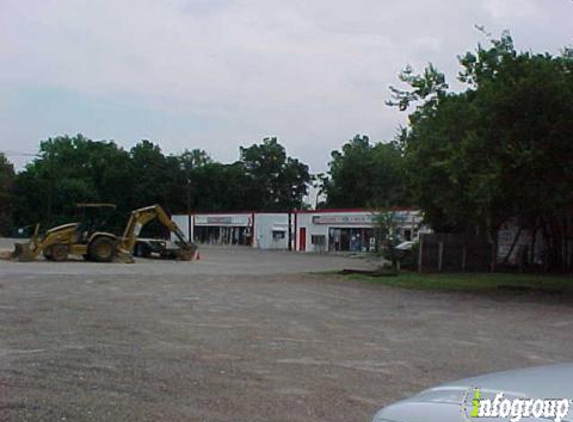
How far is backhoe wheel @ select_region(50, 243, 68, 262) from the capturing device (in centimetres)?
4216

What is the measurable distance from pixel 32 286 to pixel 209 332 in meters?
11.1

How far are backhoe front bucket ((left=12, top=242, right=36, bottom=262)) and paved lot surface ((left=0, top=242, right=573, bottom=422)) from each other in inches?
690

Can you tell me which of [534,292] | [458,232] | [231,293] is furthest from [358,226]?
[231,293]

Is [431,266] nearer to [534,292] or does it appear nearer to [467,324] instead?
[534,292]

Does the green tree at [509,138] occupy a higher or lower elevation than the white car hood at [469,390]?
higher

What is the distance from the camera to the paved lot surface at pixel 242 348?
807 cm

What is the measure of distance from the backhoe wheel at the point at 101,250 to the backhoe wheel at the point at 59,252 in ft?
4.06

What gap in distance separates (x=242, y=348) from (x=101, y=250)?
31790 millimetres

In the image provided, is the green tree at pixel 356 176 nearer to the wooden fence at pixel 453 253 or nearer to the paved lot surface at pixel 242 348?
the wooden fence at pixel 453 253

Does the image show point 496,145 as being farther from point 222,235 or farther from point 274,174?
point 274,174

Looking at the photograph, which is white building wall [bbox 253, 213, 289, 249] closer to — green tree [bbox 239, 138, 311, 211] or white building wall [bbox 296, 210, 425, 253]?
white building wall [bbox 296, 210, 425, 253]

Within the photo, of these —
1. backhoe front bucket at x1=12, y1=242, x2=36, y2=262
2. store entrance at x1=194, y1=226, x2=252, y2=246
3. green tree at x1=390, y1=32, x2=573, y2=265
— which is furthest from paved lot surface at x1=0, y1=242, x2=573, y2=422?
store entrance at x1=194, y1=226, x2=252, y2=246

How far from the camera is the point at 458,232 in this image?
142ft

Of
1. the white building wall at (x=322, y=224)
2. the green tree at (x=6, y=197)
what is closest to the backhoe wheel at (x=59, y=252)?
the white building wall at (x=322, y=224)
